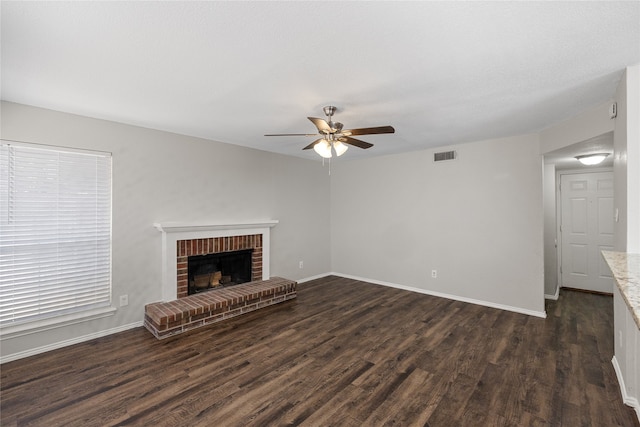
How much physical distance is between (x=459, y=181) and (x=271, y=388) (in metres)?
3.90

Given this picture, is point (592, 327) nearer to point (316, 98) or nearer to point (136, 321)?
point (316, 98)

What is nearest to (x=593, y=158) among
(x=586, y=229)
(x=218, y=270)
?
(x=586, y=229)

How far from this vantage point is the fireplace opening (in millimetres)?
4141

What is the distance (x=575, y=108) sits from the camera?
2.87m

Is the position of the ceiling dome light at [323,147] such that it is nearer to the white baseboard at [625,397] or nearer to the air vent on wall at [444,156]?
the air vent on wall at [444,156]

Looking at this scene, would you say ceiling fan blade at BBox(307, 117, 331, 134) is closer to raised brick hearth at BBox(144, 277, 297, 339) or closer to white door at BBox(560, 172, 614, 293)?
raised brick hearth at BBox(144, 277, 297, 339)

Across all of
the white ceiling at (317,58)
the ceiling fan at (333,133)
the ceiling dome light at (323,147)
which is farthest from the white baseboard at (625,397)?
the ceiling dome light at (323,147)

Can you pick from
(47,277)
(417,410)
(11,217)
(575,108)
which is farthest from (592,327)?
(11,217)

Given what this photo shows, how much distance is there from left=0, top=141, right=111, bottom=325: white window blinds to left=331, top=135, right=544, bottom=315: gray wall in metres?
4.06

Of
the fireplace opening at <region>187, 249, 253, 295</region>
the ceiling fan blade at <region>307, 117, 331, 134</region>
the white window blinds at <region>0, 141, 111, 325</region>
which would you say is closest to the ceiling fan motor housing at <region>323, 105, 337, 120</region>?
the ceiling fan blade at <region>307, 117, 331, 134</region>

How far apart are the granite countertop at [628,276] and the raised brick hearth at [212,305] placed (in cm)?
361

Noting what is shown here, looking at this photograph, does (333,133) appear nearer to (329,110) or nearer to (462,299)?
(329,110)

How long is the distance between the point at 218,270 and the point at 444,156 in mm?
4056

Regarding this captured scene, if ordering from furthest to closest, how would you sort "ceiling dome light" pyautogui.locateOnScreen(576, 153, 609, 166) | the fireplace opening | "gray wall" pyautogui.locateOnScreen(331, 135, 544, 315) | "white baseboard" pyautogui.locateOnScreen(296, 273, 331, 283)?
"white baseboard" pyautogui.locateOnScreen(296, 273, 331, 283), the fireplace opening, "gray wall" pyautogui.locateOnScreen(331, 135, 544, 315), "ceiling dome light" pyautogui.locateOnScreen(576, 153, 609, 166)
